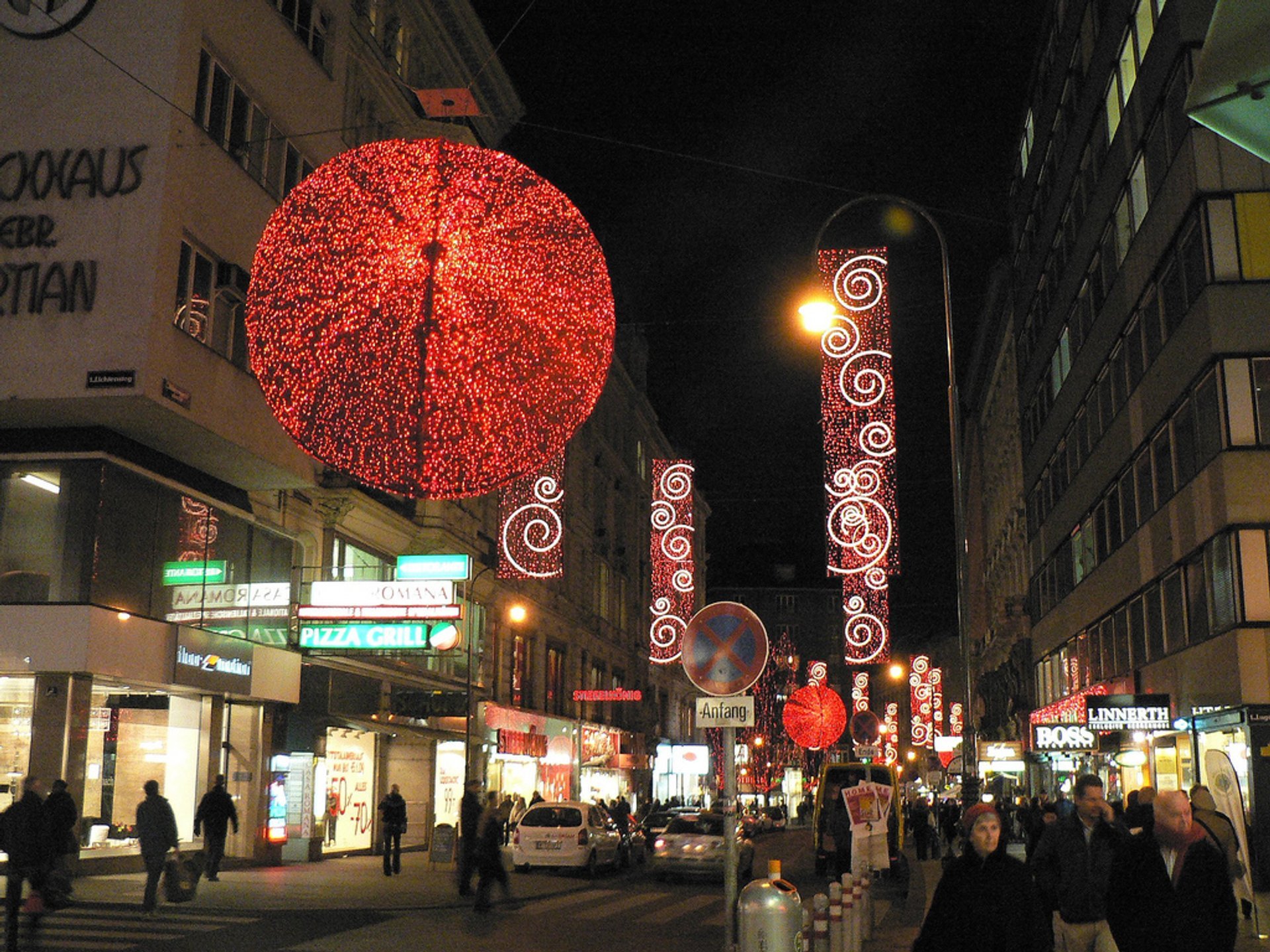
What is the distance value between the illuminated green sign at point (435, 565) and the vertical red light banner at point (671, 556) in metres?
23.9

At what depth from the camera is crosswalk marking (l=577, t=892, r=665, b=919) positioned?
20.3 metres

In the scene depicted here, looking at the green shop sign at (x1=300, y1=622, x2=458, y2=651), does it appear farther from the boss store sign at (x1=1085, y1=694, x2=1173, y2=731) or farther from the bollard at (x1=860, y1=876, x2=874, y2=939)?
the boss store sign at (x1=1085, y1=694, x2=1173, y2=731)

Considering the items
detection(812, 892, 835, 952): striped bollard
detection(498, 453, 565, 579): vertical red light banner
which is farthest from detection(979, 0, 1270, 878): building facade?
detection(498, 453, 565, 579): vertical red light banner

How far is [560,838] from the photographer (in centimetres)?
2841

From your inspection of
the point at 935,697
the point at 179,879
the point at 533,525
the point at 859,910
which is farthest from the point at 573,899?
the point at 935,697

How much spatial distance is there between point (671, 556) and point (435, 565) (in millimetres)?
26622

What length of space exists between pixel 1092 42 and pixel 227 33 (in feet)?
77.1

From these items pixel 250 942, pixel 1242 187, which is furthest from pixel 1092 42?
pixel 250 942

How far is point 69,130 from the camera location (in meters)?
22.1

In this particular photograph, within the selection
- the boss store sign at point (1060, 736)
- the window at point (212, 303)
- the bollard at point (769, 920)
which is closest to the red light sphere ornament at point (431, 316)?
the window at point (212, 303)

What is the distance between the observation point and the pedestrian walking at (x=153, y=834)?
58.2 ft

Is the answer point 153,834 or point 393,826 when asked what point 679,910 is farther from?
point 153,834

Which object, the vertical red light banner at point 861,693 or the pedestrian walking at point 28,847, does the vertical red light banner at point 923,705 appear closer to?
the vertical red light banner at point 861,693

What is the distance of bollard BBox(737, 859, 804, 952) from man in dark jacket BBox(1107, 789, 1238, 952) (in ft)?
14.1
